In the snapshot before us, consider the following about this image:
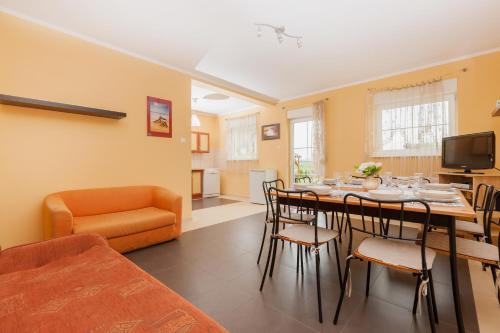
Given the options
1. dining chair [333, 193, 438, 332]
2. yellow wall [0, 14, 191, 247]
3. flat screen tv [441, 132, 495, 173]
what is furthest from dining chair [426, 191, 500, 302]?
yellow wall [0, 14, 191, 247]

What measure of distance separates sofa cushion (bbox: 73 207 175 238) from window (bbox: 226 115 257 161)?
154 inches

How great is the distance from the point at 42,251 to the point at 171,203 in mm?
1654

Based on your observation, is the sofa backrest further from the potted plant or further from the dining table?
the potted plant

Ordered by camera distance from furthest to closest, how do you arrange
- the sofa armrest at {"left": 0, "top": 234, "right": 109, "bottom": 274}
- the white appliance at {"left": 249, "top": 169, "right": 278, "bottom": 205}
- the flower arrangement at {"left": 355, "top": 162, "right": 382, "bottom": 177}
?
1. the white appliance at {"left": 249, "top": 169, "right": 278, "bottom": 205}
2. the flower arrangement at {"left": 355, "top": 162, "right": 382, "bottom": 177}
3. the sofa armrest at {"left": 0, "top": 234, "right": 109, "bottom": 274}

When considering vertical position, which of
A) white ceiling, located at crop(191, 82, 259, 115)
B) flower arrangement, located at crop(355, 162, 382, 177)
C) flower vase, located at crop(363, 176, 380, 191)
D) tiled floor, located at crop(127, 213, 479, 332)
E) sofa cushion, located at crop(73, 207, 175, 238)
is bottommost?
tiled floor, located at crop(127, 213, 479, 332)

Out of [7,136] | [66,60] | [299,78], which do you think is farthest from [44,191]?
[299,78]

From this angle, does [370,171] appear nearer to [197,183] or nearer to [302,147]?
[302,147]

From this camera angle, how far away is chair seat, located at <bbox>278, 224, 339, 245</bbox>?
1.75 meters

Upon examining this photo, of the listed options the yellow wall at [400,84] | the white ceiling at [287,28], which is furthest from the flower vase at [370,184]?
the yellow wall at [400,84]

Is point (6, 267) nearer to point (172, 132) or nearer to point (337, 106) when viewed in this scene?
point (172, 132)

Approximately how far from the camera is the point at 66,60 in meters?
2.81

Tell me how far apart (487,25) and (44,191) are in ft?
18.8

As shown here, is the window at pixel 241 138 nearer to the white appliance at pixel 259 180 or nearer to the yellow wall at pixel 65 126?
the white appliance at pixel 259 180

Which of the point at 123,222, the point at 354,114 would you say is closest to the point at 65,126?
the point at 123,222
